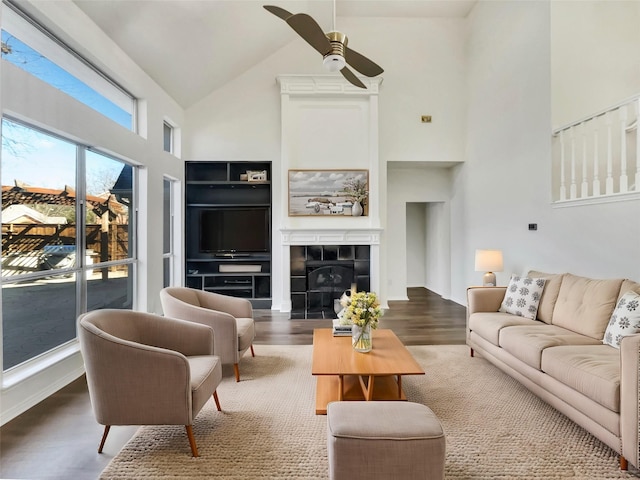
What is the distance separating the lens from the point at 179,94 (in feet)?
17.8

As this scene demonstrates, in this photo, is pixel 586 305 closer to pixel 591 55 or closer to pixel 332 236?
pixel 591 55

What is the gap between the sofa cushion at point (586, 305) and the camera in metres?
2.76

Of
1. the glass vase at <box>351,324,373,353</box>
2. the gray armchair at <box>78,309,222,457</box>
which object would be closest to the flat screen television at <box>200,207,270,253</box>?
the glass vase at <box>351,324,373,353</box>

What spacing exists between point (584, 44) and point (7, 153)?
6.02 m

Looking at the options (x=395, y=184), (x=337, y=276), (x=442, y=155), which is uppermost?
(x=442, y=155)

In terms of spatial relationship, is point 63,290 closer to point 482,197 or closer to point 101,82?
point 101,82

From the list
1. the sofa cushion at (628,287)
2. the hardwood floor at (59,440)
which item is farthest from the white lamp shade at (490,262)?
the hardwood floor at (59,440)

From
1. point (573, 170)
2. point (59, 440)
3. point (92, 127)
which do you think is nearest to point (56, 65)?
point (92, 127)

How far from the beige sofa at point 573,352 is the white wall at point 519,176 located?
46 cm

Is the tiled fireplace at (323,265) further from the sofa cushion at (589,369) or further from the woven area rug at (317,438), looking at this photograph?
the sofa cushion at (589,369)

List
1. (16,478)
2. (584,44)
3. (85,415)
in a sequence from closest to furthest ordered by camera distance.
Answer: (16,478), (85,415), (584,44)

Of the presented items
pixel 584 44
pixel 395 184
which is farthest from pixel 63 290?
pixel 584 44

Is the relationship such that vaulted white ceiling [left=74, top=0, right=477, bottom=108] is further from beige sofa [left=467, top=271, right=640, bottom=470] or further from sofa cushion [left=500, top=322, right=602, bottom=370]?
sofa cushion [left=500, top=322, right=602, bottom=370]

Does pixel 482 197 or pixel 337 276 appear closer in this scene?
pixel 482 197
